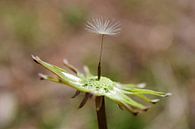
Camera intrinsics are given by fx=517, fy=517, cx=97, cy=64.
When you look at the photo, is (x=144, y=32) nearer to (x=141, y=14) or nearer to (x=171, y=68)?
(x=141, y=14)

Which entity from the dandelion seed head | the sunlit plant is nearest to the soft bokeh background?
the dandelion seed head

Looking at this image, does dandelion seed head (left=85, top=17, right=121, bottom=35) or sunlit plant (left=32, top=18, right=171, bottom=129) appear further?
dandelion seed head (left=85, top=17, right=121, bottom=35)

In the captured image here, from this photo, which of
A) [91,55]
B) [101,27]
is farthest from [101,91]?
[91,55]

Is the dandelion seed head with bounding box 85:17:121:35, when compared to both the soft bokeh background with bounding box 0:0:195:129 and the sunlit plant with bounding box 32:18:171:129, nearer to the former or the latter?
the sunlit plant with bounding box 32:18:171:129

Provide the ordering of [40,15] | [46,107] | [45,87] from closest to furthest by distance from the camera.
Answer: [46,107] → [45,87] → [40,15]

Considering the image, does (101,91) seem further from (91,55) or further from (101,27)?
(91,55)

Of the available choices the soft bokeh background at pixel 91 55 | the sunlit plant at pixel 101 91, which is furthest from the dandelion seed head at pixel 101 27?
the soft bokeh background at pixel 91 55

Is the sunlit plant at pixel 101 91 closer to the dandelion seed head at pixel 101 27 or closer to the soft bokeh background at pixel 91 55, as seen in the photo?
the dandelion seed head at pixel 101 27

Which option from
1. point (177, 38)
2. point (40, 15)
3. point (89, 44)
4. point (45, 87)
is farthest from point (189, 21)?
point (45, 87)
